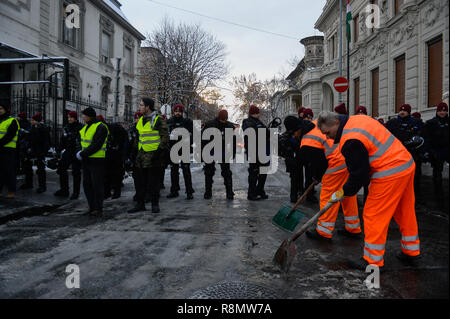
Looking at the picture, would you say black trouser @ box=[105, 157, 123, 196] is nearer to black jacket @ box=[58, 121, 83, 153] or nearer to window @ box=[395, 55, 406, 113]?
black jacket @ box=[58, 121, 83, 153]

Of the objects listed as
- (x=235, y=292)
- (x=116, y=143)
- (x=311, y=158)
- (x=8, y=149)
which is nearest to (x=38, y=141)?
(x=8, y=149)

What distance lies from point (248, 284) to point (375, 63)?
764 inches

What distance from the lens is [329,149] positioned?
4.59 m

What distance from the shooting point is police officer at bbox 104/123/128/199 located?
781cm

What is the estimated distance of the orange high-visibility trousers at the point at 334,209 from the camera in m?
4.46

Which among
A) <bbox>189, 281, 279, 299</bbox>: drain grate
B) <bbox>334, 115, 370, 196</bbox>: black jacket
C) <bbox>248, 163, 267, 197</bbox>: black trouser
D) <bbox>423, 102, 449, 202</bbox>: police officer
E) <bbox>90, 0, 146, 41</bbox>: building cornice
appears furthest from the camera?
<bbox>90, 0, 146, 41</bbox>: building cornice

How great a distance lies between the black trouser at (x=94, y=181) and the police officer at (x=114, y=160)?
5.70ft

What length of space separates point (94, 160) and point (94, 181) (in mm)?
356

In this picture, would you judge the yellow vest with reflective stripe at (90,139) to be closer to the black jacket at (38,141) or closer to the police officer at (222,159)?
the police officer at (222,159)

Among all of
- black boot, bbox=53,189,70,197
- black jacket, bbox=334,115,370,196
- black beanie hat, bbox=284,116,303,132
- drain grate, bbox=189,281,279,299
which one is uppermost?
black beanie hat, bbox=284,116,303,132

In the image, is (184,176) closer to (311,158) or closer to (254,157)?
(254,157)

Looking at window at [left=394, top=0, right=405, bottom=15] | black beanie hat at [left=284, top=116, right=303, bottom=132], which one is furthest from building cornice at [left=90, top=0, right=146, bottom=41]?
black beanie hat at [left=284, top=116, right=303, bottom=132]
